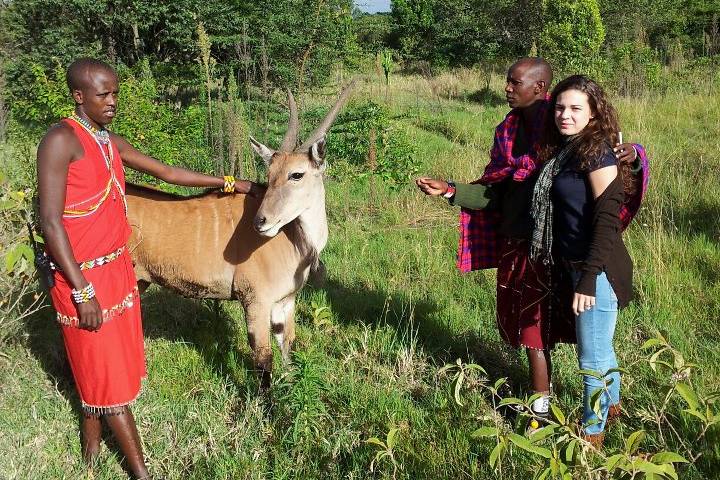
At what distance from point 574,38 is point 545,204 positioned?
1104 cm

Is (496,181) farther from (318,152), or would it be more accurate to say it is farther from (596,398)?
(596,398)

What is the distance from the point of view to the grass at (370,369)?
2873 millimetres

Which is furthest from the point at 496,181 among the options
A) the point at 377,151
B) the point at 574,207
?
the point at 377,151

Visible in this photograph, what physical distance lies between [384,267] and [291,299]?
155 cm

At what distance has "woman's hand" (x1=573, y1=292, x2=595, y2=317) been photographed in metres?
2.50

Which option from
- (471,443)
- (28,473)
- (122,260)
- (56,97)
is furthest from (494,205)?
(56,97)

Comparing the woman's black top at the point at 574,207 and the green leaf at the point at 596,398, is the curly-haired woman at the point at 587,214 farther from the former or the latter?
the green leaf at the point at 596,398

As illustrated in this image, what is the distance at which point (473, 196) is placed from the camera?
130 inches

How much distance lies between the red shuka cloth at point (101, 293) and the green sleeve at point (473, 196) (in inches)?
70.0

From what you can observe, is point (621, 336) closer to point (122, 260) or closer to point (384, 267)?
point (384, 267)

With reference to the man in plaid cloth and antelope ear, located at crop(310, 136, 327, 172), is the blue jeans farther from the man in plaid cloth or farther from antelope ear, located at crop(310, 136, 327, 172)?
antelope ear, located at crop(310, 136, 327, 172)

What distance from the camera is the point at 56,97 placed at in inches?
242

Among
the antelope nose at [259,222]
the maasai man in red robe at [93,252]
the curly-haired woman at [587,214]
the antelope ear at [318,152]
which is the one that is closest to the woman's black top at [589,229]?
the curly-haired woman at [587,214]

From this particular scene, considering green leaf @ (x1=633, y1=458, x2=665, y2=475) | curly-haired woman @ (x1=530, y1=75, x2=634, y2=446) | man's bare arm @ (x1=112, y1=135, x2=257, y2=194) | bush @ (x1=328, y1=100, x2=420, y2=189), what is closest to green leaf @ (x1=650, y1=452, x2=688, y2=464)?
green leaf @ (x1=633, y1=458, x2=665, y2=475)
